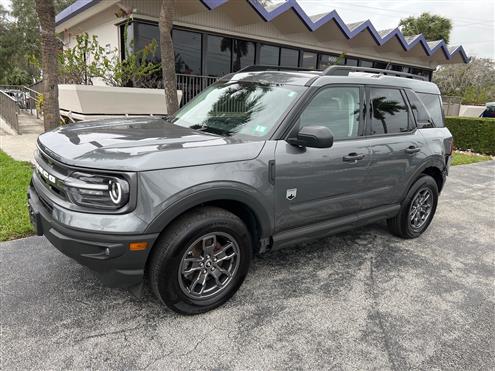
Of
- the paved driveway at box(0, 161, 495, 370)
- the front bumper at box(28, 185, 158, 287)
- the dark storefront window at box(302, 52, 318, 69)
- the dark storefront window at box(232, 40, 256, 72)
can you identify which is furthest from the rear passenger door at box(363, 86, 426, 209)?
the dark storefront window at box(302, 52, 318, 69)

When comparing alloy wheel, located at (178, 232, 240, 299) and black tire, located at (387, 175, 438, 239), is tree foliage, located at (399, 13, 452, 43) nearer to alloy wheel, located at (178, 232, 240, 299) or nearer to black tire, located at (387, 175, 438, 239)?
black tire, located at (387, 175, 438, 239)

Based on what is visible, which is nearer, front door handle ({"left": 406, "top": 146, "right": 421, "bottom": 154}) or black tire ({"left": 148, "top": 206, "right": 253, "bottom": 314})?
black tire ({"left": 148, "top": 206, "right": 253, "bottom": 314})

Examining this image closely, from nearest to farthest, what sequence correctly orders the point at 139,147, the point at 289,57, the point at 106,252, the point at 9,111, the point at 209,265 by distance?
the point at 106,252, the point at 139,147, the point at 209,265, the point at 9,111, the point at 289,57

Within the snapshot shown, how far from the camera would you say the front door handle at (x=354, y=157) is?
3.49 metres

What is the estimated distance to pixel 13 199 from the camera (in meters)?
4.92

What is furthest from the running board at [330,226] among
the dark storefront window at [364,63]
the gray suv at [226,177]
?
the dark storefront window at [364,63]

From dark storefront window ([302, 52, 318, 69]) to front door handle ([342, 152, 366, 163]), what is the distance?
13.1 meters

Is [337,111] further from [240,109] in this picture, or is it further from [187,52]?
[187,52]

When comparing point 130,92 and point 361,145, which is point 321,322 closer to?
point 361,145

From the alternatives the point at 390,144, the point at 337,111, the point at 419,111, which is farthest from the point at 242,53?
the point at 337,111

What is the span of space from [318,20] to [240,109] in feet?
39.1

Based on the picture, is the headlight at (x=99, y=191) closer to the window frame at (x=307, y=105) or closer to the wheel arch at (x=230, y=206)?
the wheel arch at (x=230, y=206)

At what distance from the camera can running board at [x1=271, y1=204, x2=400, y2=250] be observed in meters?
3.27

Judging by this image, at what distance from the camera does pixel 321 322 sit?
290 cm
